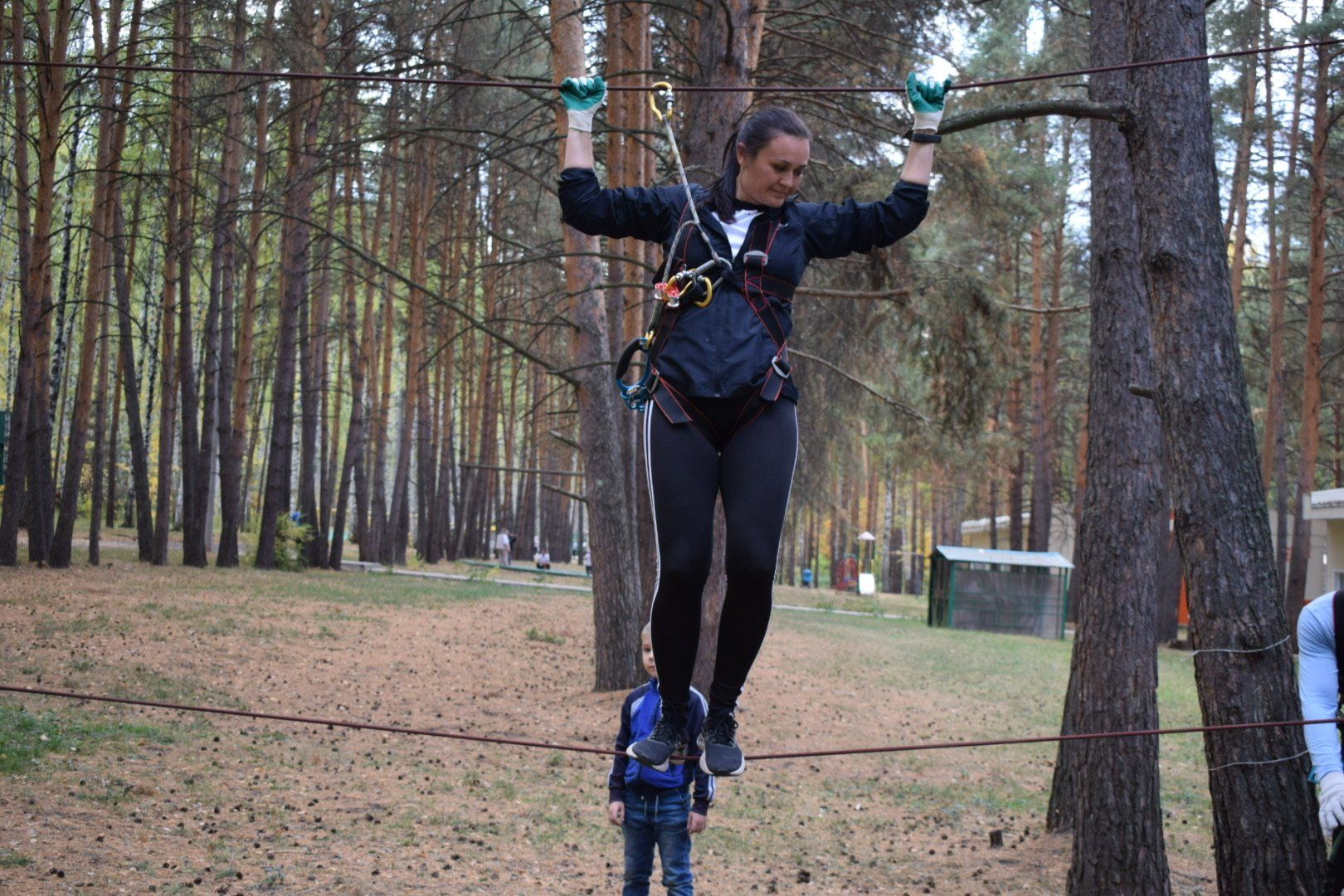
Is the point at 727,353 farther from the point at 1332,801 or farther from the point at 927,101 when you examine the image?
the point at 1332,801

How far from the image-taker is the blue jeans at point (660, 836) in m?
4.90

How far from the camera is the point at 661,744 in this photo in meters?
3.79

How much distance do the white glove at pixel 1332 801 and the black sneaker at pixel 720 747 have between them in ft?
6.21

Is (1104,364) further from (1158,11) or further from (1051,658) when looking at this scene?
(1051,658)

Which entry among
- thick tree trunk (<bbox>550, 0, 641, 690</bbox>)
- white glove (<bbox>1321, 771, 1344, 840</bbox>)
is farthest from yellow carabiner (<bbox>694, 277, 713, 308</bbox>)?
thick tree trunk (<bbox>550, 0, 641, 690</bbox>)

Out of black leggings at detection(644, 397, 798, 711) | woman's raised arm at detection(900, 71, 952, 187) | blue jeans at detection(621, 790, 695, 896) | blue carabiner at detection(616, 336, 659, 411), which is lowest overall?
blue jeans at detection(621, 790, 695, 896)

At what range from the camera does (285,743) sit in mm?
9086

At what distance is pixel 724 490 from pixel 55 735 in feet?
20.6

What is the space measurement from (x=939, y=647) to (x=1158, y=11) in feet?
62.4

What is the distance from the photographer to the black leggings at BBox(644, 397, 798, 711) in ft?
Answer: 11.1

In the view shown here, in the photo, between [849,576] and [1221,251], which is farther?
[849,576]

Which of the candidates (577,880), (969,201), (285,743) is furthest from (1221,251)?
(969,201)

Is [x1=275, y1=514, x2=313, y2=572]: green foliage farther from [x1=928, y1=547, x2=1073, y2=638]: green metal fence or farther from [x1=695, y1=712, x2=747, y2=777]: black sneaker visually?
[x1=695, y1=712, x2=747, y2=777]: black sneaker

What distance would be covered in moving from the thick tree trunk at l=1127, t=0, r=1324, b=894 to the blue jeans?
2033 millimetres
